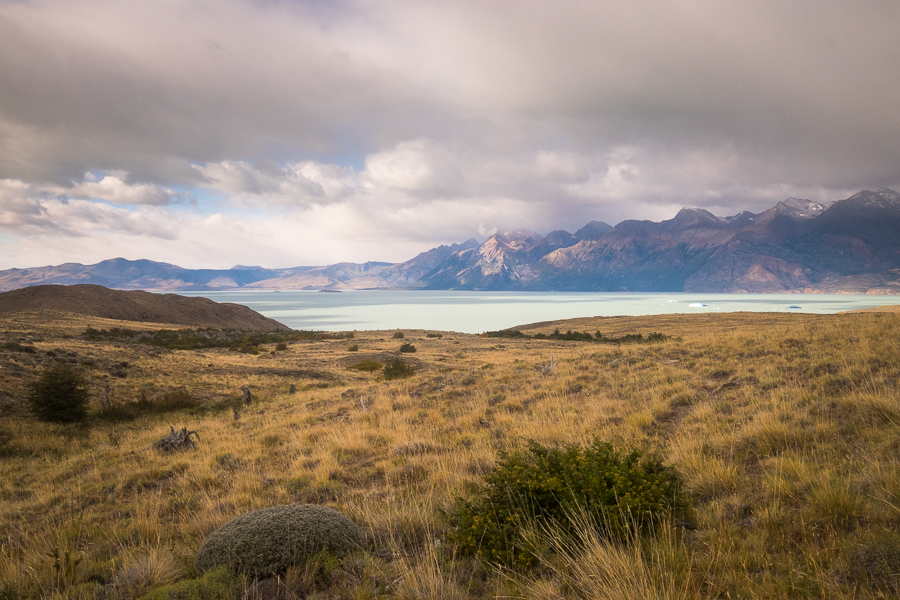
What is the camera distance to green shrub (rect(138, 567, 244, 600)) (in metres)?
3.17

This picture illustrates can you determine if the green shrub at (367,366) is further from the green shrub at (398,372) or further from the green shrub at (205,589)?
the green shrub at (205,589)

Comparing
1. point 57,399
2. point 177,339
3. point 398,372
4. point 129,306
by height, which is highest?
point 129,306

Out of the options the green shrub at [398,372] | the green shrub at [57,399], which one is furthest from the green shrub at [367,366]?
the green shrub at [57,399]

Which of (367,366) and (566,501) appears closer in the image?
(566,501)

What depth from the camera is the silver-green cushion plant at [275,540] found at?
3598 millimetres

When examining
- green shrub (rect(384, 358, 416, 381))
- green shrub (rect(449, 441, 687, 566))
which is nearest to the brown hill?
green shrub (rect(384, 358, 416, 381))

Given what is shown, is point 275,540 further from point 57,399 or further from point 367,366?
point 367,366

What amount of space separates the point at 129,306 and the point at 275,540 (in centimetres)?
8329

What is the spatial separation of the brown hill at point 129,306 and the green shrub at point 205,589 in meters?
72.0

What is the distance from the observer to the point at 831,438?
4.93 metres

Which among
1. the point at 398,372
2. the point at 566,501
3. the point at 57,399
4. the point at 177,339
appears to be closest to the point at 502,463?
the point at 566,501

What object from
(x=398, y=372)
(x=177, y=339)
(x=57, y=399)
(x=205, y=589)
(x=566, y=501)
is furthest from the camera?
(x=177, y=339)

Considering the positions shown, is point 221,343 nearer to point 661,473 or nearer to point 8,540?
point 8,540

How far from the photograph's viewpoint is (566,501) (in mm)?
3660
